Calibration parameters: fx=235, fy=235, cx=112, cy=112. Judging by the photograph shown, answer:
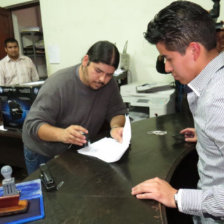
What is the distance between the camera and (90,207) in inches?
30.9

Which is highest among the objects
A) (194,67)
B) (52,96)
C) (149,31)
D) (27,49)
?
(27,49)

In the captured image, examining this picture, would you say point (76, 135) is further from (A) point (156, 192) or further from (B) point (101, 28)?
(B) point (101, 28)

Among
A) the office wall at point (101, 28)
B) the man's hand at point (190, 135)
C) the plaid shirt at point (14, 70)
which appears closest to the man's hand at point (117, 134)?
the man's hand at point (190, 135)

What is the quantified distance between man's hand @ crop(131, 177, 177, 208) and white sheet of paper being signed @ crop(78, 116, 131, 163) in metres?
0.28

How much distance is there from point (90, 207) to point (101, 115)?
34.5 inches

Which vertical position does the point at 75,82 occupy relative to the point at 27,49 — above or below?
below

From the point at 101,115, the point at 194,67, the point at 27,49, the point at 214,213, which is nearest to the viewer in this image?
the point at 214,213

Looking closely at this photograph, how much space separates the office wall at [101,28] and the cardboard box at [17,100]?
1525 mm

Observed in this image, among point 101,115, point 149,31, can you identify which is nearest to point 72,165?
point 101,115

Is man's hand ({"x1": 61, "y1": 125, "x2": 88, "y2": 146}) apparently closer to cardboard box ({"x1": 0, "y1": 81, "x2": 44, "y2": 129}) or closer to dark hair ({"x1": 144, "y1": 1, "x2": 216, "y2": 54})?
dark hair ({"x1": 144, "y1": 1, "x2": 216, "y2": 54})

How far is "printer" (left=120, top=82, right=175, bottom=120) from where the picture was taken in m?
2.15

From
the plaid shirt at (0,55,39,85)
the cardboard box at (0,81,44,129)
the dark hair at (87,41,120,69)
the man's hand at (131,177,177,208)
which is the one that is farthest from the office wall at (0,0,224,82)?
the man's hand at (131,177,177,208)

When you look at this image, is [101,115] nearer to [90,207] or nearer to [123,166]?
[123,166]

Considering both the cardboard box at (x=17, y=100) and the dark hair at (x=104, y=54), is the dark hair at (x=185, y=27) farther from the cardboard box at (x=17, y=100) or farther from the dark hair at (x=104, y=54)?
the cardboard box at (x=17, y=100)
